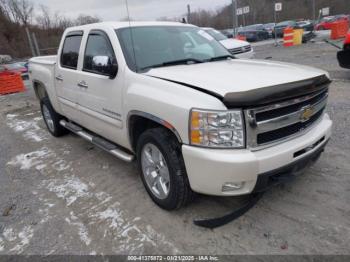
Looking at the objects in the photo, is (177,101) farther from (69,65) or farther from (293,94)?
(69,65)

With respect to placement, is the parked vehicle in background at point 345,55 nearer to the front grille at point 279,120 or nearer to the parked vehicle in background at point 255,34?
the front grille at point 279,120

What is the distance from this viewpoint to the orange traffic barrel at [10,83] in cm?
1285

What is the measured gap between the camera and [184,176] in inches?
102

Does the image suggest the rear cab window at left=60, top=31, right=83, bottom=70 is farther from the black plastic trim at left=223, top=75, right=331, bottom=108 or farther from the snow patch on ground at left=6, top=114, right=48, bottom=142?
the black plastic trim at left=223, top=75, right=331, bottom=108

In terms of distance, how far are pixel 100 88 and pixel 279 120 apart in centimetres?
215

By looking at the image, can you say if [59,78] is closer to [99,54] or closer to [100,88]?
[99,54]

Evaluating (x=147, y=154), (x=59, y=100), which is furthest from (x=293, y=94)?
(x=59, y=100)

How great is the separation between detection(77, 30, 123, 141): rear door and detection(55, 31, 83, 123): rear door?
0.81 ft

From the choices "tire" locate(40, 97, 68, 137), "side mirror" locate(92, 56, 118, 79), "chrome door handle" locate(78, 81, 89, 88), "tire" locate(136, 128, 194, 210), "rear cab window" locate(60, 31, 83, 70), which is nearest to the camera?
"tire" locate(136, 128, 194, 210)

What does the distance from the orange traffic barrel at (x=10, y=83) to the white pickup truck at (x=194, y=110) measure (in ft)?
35.8

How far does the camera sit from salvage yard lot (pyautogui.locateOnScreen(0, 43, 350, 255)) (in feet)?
8.13

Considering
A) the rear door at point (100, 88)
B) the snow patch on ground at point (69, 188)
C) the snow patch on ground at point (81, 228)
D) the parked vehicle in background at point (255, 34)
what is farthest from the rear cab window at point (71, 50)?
the parked vehicle in background at point (255, 34)

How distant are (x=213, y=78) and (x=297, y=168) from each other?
3.60ft

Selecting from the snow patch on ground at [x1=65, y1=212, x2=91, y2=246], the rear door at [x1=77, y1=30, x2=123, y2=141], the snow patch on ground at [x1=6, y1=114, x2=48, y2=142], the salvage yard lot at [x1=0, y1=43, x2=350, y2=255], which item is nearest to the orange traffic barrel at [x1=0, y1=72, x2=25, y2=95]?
the snow patch on ground at [x1=6, y1=114, x2=48, y2=142]
